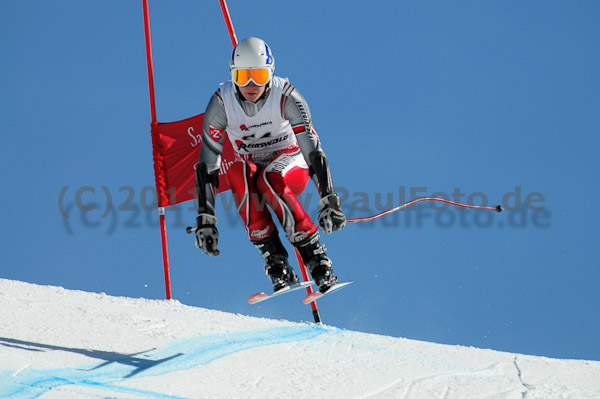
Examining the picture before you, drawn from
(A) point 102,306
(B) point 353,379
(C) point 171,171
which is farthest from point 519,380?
(C) point 171,171

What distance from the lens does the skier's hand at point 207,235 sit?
5.56 metres

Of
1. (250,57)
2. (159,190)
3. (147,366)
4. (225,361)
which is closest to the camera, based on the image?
(250,57)

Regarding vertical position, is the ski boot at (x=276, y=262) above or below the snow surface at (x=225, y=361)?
above

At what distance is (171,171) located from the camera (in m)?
9.45

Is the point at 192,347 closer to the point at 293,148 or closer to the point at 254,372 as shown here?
the point at 254,372

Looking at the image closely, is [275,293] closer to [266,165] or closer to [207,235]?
[207,235]

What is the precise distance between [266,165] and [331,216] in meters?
0.85

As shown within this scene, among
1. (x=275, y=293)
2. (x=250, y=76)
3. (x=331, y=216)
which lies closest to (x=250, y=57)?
(x=250, y=76)

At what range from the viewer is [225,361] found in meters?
6.00

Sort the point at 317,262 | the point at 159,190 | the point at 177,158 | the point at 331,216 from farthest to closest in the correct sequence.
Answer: the point at 177,158 < the point at 159,190 < the point at 317,262 < the point at 331,216

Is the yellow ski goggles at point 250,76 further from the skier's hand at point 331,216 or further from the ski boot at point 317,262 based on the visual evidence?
the ski boot at point 317,262

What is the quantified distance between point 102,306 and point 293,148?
3.60m

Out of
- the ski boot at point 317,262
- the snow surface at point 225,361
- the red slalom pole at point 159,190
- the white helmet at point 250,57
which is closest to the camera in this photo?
the snow surface at point 225,361

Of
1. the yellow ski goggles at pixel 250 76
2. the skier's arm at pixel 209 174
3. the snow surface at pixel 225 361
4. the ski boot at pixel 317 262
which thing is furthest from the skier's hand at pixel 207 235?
the yellow ski goggles at pixel 250 76
